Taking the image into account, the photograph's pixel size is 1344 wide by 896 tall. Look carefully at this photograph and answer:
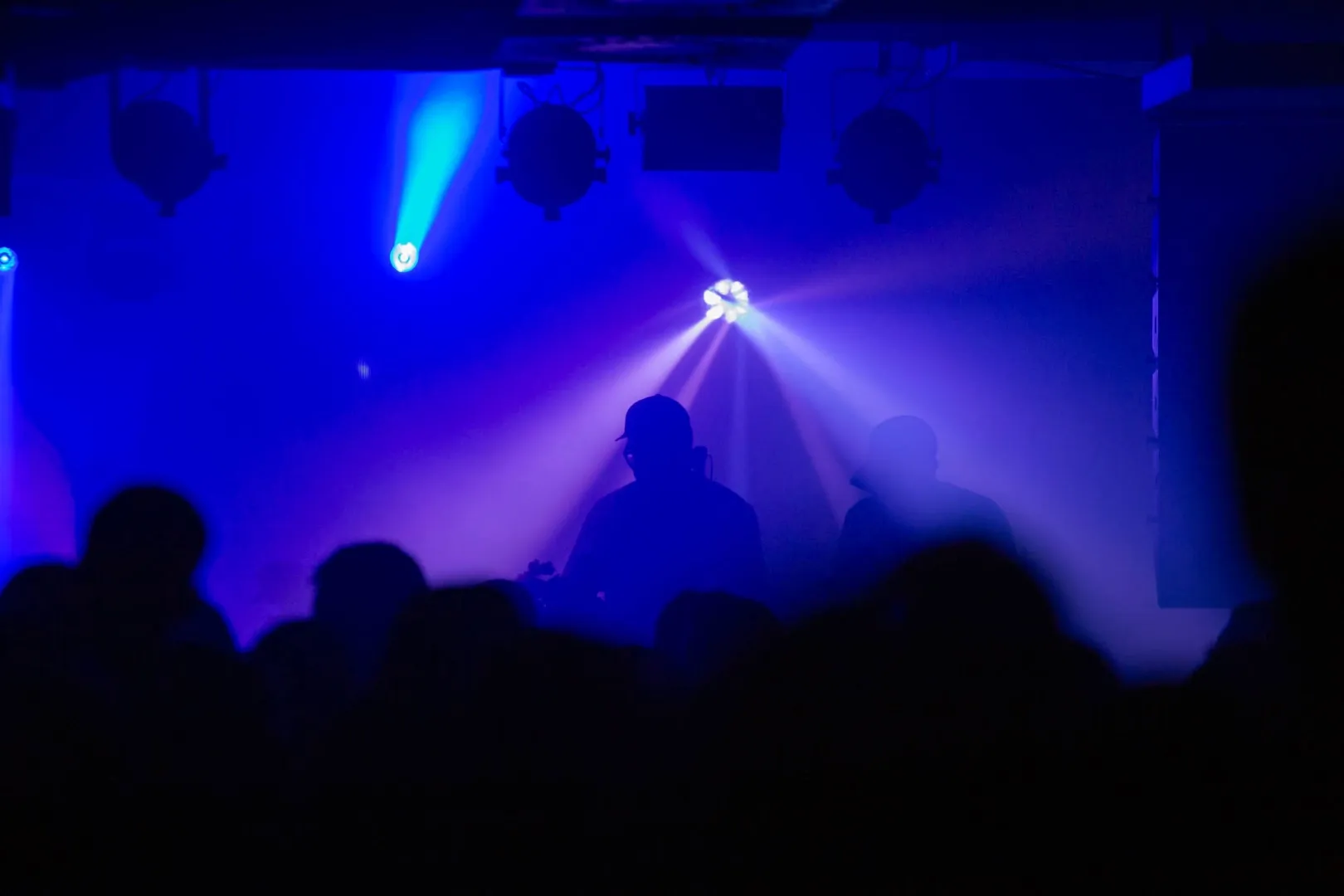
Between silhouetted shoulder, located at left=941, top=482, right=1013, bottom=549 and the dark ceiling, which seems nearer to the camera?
the dark ceiling

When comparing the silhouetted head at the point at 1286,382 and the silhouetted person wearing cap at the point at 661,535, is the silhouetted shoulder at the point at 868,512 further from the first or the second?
the silhouetted head at the point at 1286,382

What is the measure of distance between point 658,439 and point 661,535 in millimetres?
325

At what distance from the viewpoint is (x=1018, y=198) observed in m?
7.00

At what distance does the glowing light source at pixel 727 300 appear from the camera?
7.00 m

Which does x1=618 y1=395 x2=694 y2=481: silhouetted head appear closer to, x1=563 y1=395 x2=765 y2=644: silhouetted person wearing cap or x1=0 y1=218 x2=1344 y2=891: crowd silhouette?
x1=563 y1=395 x2=765 y2=644: silhouetted person wearing cap

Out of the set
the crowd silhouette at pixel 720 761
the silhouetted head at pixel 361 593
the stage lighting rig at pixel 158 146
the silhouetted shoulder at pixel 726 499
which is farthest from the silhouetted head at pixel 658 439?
the crowd silhouette at pixel 720 761

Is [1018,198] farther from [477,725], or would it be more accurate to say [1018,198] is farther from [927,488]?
[477,725]

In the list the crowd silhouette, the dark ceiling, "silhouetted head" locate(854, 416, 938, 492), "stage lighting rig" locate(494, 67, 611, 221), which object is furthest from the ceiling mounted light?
the crowd silhouette

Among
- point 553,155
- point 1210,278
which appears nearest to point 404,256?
point 553,155

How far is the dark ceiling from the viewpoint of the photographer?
3.80 metres

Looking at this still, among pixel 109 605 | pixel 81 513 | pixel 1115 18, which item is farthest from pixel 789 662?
pixel 81 513

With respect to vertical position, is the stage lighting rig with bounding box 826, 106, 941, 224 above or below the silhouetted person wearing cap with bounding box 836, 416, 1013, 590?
above

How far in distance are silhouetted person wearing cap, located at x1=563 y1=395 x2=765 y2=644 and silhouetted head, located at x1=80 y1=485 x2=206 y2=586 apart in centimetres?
202

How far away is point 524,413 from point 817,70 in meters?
2.31
